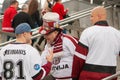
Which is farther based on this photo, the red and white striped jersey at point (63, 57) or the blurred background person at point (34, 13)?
the blurred background person at point (34, 13)

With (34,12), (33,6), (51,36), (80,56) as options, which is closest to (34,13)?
(34,12)

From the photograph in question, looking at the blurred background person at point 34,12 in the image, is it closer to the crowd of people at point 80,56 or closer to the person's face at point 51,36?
the person's face at point 51,36

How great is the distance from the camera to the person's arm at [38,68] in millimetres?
6590

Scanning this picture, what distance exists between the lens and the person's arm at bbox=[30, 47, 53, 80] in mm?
6590

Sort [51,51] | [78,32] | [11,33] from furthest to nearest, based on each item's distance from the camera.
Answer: [78,32] < [11,33] < [51,51]

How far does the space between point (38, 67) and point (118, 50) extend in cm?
113

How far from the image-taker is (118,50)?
6805mm

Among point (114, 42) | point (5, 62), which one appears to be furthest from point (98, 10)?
point (5, 62)

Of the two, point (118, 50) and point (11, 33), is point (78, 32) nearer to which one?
point (11, 33)

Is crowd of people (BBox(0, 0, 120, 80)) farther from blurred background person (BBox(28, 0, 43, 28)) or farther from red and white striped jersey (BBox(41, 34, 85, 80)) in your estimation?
blurred background person (BBox(28, 0, 43, 28))

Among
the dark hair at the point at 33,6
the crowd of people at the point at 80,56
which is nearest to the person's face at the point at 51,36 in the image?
the crowd of people at the point at 80,56

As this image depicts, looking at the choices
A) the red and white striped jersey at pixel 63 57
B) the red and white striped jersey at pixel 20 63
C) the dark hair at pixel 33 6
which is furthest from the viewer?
the dark hair at pixel 33 6

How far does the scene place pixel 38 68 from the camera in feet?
21.8

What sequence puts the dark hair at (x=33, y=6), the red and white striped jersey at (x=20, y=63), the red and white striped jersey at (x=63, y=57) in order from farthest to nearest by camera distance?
the dark hair at (x=33, y=6) → the red and white striped jersey at (x=63, y=57) → the red and white striped jersey at (x=20, y=63)
